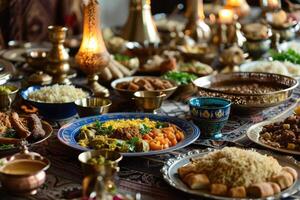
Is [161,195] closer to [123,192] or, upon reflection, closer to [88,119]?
[123,192]

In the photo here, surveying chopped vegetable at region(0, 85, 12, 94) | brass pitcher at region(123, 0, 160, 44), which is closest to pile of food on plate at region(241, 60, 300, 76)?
brass pitcher at region(123, 0, 160, 44)

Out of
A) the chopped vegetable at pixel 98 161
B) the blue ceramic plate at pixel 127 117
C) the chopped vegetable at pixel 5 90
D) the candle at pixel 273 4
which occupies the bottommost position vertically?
the blue ceramic plate at pixel 127 117

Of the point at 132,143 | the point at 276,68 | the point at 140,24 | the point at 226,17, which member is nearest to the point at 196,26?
the point at 226,17

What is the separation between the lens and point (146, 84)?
8.81ft

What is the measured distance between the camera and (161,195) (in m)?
1.75

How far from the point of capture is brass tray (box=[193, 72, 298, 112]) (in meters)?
2.49

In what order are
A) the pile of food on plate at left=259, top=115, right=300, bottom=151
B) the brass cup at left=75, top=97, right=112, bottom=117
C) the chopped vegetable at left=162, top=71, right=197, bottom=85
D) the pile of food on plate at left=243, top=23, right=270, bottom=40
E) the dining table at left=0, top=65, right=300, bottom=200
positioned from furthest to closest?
the pile of food on plate at left=243, top=23, right=270, bottom=40 < the chopped vegetable at left=162, top=71, right=197, bottom=85 < the brass cup at left=75, top=97, right=112, bottom=117 < the pile of food on plate at left=259, top=115, right=300, bottom=151 < the dining table at left=0, top=65, right=300, bottom=200

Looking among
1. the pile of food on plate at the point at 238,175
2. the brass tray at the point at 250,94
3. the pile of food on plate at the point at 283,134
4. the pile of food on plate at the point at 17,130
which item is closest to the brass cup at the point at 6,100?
the pile of food on plate at the point at 17,130

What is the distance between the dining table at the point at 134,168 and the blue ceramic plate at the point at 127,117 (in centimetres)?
6

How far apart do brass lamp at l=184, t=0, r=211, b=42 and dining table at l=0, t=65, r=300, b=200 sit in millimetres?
1564

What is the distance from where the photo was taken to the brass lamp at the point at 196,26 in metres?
4.09

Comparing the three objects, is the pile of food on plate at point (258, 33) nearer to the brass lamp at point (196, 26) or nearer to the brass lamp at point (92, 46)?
the brass lamp at point (196, 26)

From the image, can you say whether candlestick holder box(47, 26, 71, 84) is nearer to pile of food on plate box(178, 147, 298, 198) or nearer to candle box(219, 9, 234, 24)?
pile of food on plate box(178, 147, 298, 198)

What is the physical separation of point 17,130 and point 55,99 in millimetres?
416
